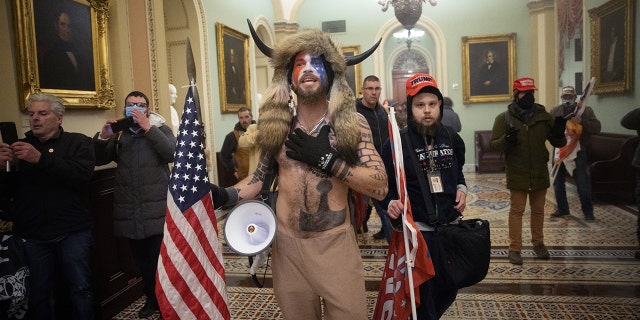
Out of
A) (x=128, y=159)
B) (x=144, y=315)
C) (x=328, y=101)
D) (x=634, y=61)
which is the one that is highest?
(x=634, y=61)

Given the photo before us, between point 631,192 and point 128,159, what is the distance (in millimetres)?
7220

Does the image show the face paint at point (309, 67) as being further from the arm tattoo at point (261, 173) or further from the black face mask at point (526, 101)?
the black face mask at point (526, 101)

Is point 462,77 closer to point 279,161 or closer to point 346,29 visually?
point 346,29

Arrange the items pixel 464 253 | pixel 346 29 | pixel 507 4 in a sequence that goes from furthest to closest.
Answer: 1. pixel 346 29
2. pixel 507 4
3. pixel 464 253

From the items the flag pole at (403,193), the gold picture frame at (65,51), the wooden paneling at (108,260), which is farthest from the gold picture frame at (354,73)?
the flag pole at (403,193)

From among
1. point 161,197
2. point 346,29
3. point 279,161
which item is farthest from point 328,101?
point 346,29

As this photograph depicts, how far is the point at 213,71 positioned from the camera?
8766 mm

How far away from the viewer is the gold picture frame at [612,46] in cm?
742

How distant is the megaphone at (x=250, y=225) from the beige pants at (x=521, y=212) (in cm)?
315

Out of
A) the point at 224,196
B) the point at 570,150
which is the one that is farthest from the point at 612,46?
the point at 224,196

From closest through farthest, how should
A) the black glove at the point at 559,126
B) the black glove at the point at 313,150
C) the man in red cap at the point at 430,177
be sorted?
the black glove at the point at 313,150, the man in red cap at the point at 430,177, the black glove at the point at 559,126

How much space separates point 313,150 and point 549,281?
3.15 meters

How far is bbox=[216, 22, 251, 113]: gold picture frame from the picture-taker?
895 centimetres

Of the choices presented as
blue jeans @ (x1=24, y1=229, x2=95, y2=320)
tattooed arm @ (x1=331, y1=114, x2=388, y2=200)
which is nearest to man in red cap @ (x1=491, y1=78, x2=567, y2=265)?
tattooed arm @ (x1=331, y1=114, x2=388, y2=200)
